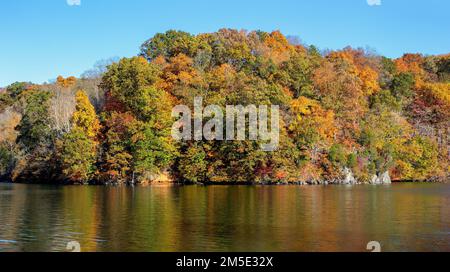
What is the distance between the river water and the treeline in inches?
629

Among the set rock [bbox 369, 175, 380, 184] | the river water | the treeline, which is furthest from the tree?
rock [bbox 369, 175, 380, 184]

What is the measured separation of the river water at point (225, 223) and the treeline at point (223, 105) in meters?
16.0

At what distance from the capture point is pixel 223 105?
49750 millimetres

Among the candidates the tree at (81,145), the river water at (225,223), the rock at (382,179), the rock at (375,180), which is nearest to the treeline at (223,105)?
the tree at (81,145)

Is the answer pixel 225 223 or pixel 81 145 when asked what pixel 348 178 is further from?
pixel 225 223

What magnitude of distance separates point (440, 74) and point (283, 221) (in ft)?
182

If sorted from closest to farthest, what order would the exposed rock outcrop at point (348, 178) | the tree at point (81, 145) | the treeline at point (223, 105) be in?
the tree at point (81, 145), the treeline at point (223, 105), the exposed rock outcrop at point (348, 178)

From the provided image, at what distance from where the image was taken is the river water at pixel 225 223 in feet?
55.9

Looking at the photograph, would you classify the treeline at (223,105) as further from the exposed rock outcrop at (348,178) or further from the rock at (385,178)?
the rock at (385,178)

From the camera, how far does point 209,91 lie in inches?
2074

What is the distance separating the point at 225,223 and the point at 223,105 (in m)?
28.9

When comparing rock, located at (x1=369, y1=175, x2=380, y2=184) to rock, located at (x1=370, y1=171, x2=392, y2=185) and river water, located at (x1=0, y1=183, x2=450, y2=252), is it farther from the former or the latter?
river water, located at (x1=0, y1=183, x2=450, y2=252)
